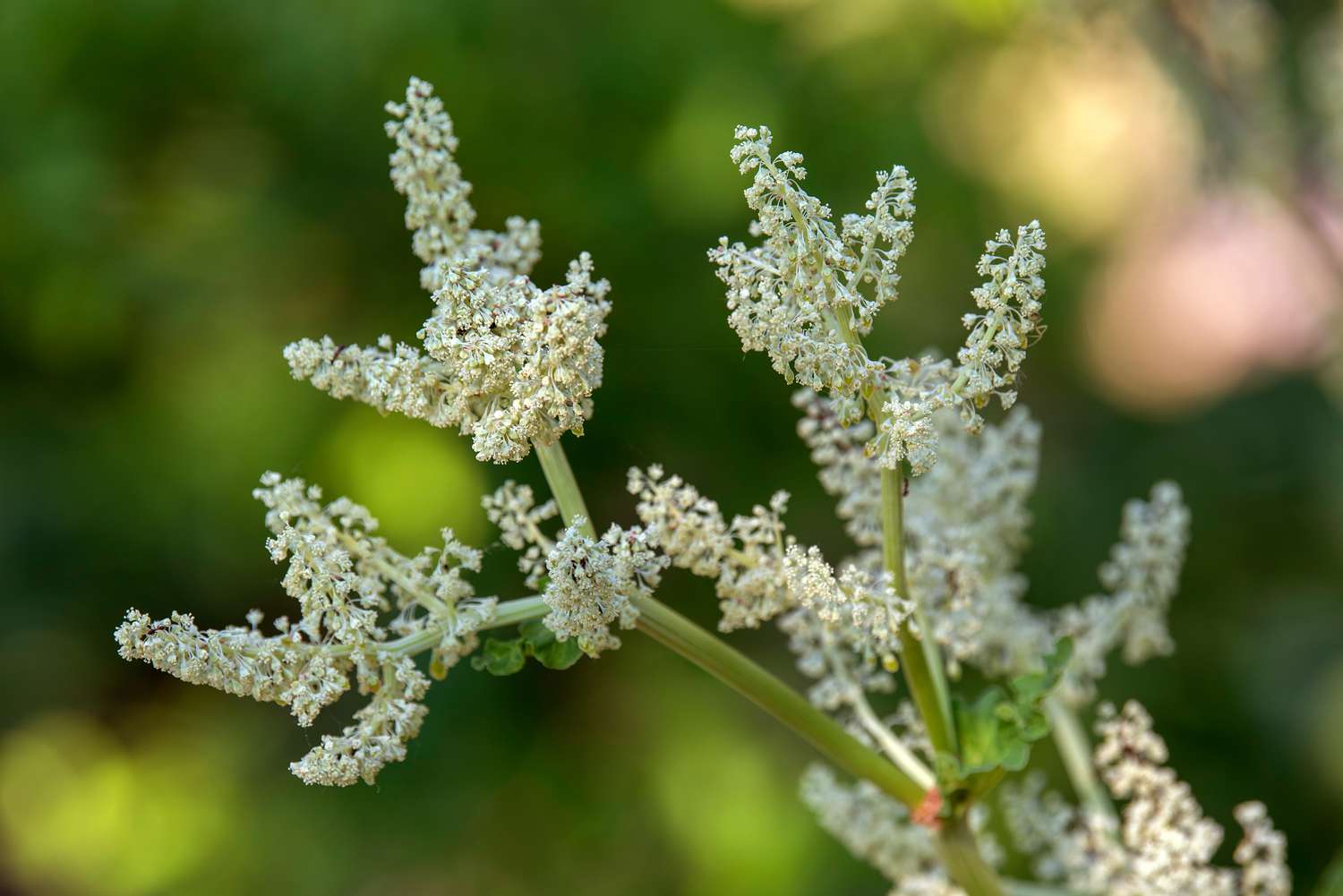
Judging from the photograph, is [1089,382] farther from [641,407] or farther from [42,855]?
[42,855]

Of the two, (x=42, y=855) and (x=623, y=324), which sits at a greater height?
(x=623, y=324)

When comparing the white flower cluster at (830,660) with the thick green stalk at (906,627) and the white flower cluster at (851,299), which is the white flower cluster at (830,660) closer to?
the thick green stalk at (906,627)

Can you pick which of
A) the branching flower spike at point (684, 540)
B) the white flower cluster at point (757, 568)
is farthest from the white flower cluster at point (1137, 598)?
the white flower cluster at point (757, 568)

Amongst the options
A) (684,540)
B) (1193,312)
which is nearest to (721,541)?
(684,540)

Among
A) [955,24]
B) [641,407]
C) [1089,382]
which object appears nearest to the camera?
[641,407]

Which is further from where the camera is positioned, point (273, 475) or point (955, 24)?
point (955, 24)

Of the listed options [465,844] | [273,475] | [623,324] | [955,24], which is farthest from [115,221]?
[273,475]

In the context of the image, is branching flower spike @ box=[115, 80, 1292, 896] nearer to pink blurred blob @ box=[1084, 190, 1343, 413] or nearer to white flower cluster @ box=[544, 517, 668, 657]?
white flower cluster @ box=[544, 517, 668, 657]

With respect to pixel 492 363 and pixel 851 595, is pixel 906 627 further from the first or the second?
pixel 492 363
